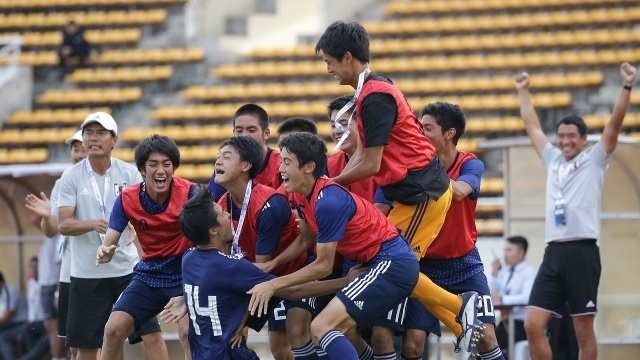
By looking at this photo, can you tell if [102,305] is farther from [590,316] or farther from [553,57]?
[553,57]

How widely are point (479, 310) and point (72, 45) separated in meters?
13.7

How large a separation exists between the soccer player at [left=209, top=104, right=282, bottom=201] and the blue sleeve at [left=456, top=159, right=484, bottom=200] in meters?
1.23

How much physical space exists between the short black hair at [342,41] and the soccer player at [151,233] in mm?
1491

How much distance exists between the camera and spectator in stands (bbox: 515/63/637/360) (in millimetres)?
10125

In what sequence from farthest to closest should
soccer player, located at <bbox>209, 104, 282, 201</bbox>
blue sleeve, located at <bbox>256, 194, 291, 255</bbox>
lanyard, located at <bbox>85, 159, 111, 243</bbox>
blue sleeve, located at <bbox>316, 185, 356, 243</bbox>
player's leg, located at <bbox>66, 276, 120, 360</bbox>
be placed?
lanyard, located at <bbox>85, 159, 111, 243</bbox>, player's leg, located at <bbox>66, 276, 120, 360</bbox>, soccer player, located at <bbox>209, 104, 282, 201</bbox>, blue sleeve, located at <bbox>256, 194, 291, 255</bbox>, blue sleeve, located at <bbox>316, 185, 356, 243</bbox>

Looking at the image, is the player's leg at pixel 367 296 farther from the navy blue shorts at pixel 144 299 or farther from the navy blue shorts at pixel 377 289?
the navy blue shorts at pixel 144 299

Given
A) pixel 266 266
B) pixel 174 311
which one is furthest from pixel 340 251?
pixel 174 311

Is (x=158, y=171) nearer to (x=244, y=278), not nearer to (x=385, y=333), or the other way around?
(x=244, y=278)

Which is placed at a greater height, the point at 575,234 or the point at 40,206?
the point at 40,206

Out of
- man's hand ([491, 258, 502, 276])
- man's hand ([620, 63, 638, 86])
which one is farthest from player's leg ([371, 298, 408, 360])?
man's hand ([491, 258, 502, 276])

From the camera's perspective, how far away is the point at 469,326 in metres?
8.17

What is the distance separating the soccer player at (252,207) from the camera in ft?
26.2

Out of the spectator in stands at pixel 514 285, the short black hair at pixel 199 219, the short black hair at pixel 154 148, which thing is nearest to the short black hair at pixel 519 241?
the spectator in stands at pixel 514 285

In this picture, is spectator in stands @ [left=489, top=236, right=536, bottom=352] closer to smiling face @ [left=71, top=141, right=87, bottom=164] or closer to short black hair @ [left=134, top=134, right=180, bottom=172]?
smiling face @ [left=71, top=141, right=87, bottom=164]
